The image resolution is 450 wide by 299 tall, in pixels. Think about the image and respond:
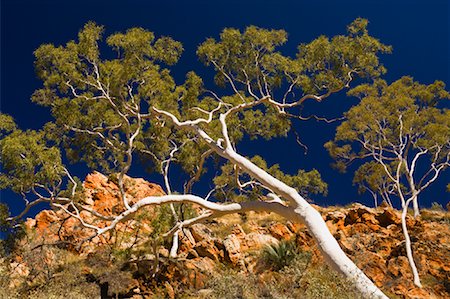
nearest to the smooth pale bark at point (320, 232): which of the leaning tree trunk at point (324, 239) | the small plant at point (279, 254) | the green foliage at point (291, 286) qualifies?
the leaning tree trunk at point (324, 239)

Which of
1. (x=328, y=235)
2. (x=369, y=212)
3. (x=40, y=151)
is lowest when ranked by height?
(x=328, y=235)

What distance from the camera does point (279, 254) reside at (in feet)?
57.5

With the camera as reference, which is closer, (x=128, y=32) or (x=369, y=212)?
(x=128, y=32)

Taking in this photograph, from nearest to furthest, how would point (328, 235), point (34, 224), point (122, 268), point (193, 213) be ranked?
point (328, 235), point (122, 268), point (193, 213), point (34, 224)

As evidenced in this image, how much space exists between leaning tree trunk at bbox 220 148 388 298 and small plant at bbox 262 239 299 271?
462cm

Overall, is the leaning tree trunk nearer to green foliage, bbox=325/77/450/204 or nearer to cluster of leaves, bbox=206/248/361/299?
cluster of leaves, bbox=206/248/361/299

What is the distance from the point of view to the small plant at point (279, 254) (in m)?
17.3

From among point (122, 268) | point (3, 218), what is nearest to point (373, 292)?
point (122, 268)

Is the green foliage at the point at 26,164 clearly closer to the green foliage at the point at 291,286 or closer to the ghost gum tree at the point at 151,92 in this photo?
the ghost gum tree at the point at 151,92

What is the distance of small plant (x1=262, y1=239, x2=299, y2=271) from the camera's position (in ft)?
56.7

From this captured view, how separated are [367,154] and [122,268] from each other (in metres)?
15.9

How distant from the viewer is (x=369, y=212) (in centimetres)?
2012

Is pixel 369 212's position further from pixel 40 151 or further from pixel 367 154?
pixel 40 151

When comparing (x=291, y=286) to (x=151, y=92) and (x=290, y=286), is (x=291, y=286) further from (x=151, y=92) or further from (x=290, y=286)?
(x=151, y=92)
